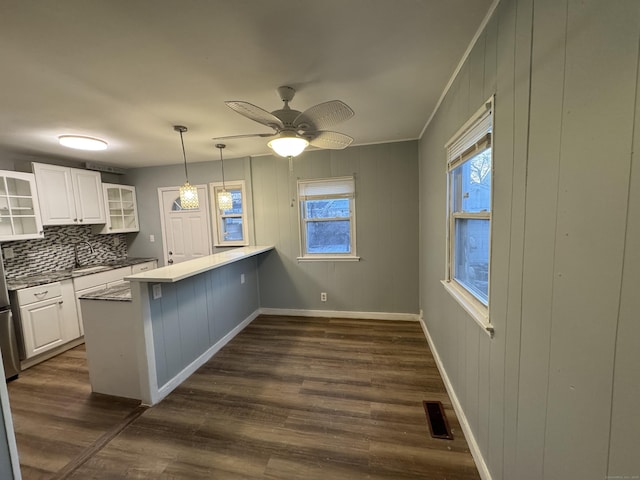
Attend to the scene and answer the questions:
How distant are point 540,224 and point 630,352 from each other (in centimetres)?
47

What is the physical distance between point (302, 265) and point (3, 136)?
3.56m

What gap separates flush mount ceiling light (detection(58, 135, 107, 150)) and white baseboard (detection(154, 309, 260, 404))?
8.55 ft

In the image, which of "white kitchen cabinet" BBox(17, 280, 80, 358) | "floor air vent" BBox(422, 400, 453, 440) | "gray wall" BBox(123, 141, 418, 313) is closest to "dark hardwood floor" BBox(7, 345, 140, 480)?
"white kitchen cabinet" BBox(17, 280, 80, 358)

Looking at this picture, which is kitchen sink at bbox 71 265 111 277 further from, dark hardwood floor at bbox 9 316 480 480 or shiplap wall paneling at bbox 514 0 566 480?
shiplap wall paneling at bbox 514 0 566 480

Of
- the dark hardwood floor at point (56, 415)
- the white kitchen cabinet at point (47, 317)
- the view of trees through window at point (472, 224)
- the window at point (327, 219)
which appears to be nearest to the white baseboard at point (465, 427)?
the view of trees through window at point (472, 224)

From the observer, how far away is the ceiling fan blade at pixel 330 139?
80.6 inches

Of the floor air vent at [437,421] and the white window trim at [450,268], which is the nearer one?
the white window trim at [450,268]

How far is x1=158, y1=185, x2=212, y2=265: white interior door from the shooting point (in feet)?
13.8

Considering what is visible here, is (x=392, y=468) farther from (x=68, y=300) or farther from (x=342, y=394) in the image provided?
(x=68, y=300)

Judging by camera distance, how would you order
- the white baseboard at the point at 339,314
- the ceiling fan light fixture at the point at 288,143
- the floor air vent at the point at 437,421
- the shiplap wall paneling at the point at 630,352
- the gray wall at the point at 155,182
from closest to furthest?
the shiplap wall paneling at the point at 630,352
the floor air vent at the point at 437,421
the ceiling fan light fixture at the point at 288,143
the white baseboard at the point at 339,314
the gray wall at the point at 155,182

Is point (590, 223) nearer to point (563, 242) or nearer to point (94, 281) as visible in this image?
point (563, 242)

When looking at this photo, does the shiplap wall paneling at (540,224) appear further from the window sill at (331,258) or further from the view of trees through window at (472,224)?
the window sill at (331,258)

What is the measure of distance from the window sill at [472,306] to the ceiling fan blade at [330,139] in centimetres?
144

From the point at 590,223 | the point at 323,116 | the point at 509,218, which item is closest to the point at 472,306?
the point at 509,218
